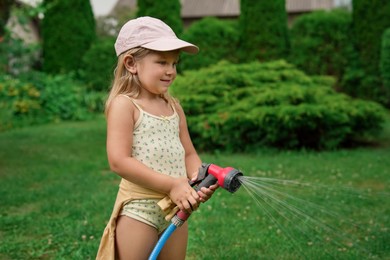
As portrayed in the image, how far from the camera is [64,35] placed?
1452 cm

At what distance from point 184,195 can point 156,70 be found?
0.53m

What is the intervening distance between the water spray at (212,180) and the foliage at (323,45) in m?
11.0

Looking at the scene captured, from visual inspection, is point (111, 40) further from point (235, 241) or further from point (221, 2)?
point (221, 2)

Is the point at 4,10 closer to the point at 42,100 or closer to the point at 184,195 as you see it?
the point at 42,100

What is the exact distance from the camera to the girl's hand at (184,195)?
1.97 m

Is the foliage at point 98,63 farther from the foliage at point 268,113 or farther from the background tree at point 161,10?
the foliage at point 268,113

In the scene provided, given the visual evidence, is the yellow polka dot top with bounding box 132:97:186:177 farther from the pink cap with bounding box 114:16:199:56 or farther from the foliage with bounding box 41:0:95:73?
the foliage with bounding box 41:0:95:73

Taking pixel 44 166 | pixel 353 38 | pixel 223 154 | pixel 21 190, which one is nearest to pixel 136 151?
pixel 21 190

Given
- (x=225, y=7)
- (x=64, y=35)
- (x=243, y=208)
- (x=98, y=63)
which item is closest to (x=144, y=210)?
(x=243, y=208)

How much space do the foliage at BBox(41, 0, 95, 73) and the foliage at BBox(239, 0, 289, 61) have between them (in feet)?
15.6

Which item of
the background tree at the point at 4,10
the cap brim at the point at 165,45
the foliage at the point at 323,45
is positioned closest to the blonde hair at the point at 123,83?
the cap brim at the point at 165,45

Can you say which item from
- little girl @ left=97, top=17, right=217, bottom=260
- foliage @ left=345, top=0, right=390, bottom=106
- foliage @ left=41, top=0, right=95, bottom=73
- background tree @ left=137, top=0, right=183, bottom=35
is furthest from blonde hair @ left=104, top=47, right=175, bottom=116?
foliage @ left=41, top=0, right=95, bottom=73

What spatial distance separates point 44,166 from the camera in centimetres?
653

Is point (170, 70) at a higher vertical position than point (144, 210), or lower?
higher
